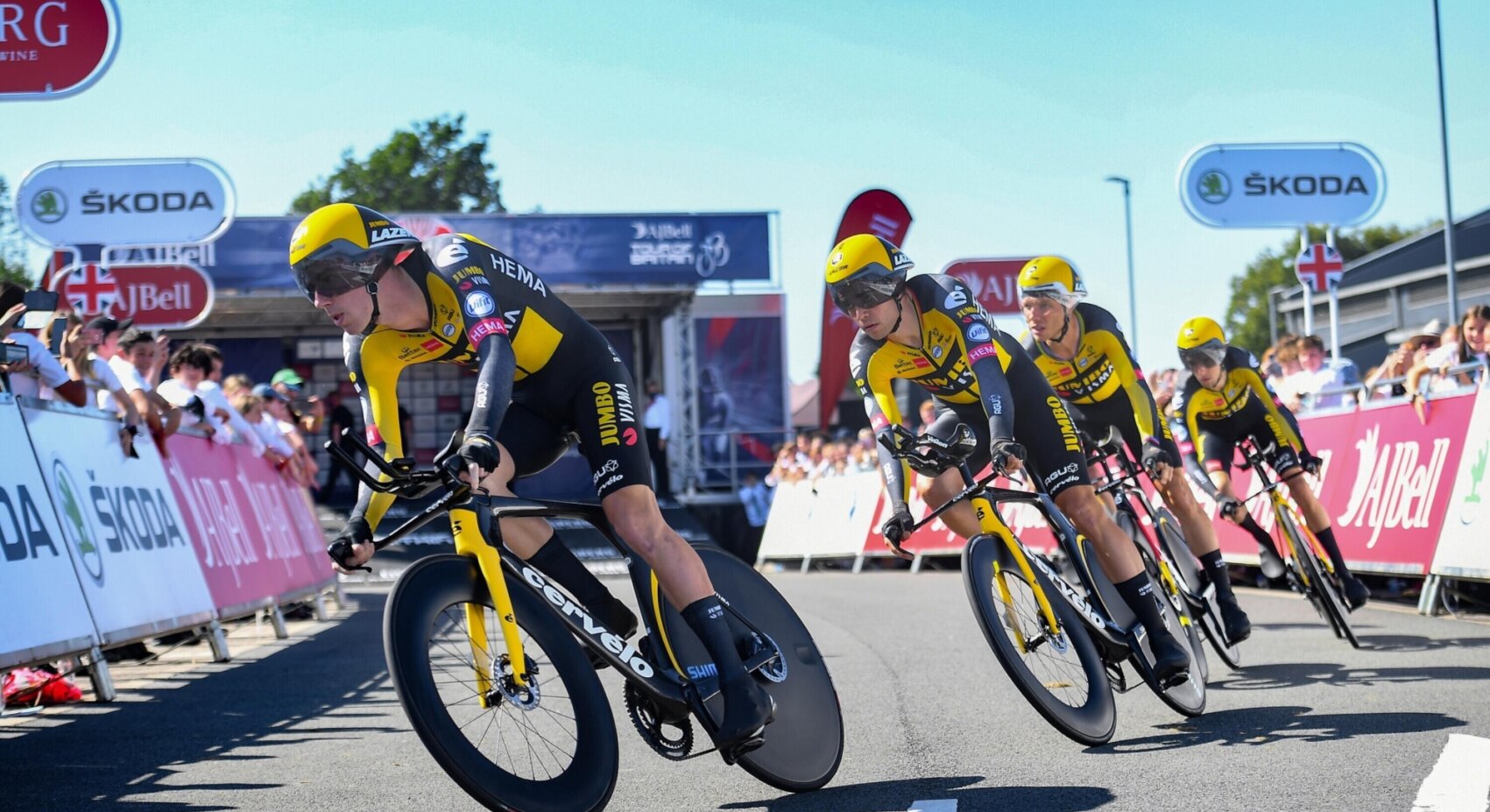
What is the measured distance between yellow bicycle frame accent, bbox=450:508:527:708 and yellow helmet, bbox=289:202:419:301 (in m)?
0.80

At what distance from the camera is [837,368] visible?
32562mm

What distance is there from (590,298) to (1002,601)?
28117mm

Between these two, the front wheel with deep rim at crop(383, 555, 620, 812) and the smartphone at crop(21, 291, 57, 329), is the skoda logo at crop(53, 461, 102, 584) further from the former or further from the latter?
the front wheel with deep rim at crop(383, 555, 620, 812)

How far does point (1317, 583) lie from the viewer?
33.3 feet

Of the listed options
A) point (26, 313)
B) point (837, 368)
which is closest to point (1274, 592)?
point (26, 313)

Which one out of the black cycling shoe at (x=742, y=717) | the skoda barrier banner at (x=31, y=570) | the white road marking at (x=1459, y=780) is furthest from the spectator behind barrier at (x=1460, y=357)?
the skoda barrier banner at (x=31, y=570)

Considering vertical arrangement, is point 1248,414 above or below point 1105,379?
below

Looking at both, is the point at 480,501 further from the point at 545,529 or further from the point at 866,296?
the point at 866,296

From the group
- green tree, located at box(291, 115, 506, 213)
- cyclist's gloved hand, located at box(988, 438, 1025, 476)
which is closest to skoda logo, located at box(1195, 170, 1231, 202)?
cyclist's gloved hand, located at box(988, 438, 1025, 476)

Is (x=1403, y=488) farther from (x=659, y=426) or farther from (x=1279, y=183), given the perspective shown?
(x=659, y=426)

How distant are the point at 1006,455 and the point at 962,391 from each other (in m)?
1.27

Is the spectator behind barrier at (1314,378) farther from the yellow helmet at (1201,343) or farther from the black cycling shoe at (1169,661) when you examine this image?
the black cycling shoe at (1169,661)

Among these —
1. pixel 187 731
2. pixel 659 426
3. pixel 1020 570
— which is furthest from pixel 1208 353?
pixel 659 426

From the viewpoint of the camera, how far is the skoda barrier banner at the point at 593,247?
3006 centimetres
